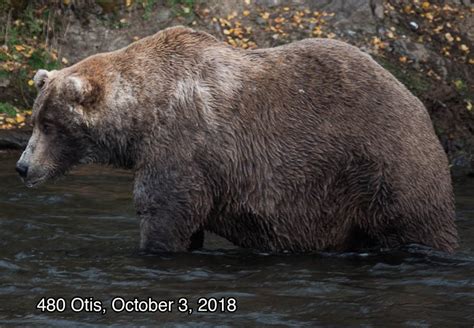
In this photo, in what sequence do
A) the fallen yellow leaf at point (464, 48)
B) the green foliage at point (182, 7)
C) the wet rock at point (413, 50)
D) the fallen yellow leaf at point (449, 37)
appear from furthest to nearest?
the green foliage at point (182, 7)
the fallen yellow leaf at point (449, 37)
the fallen yellow leaf at point (464, 48)
the wet rock at point (413, 50)

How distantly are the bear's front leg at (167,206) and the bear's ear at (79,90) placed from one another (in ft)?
2.36

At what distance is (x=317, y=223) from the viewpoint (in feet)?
27.9

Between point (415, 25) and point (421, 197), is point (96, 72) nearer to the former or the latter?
point (421, 197)

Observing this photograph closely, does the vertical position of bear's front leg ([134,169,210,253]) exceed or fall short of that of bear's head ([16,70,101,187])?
it falls short

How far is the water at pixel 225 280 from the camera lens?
698 cm

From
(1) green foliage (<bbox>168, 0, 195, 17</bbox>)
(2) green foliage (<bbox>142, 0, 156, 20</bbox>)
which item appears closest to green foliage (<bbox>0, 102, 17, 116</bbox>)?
(2) green foliage (<bbox>142, 0, 156, 20</bbox>)

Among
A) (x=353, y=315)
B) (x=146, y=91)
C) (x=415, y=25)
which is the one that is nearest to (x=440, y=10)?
(x=415, y=25)

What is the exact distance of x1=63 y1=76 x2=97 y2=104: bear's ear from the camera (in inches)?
322

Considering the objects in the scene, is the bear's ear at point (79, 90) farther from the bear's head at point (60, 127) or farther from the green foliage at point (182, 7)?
the green foliage at point (182, 7)

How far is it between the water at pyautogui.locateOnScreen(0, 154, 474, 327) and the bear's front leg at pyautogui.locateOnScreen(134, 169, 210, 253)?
160 millimetres

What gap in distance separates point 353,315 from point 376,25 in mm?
8552
